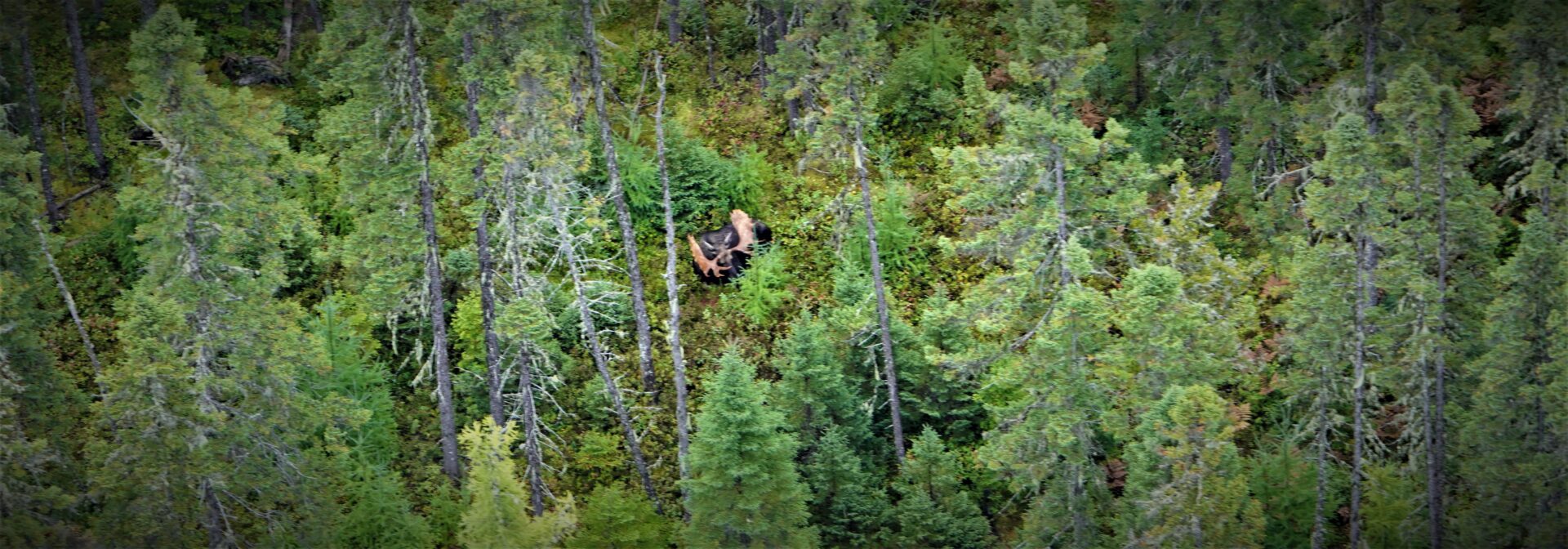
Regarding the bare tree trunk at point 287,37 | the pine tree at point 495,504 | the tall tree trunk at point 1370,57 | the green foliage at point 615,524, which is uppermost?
the bare tree trunk at point 287,37

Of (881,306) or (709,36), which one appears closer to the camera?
(881,306)

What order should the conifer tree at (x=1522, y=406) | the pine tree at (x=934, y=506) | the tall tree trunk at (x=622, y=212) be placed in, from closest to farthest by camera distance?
the conifer tree at (x=1522, y=406) → the pine tree at (x=934, y=506) → the tall tree trunk at (x=622, y=212)

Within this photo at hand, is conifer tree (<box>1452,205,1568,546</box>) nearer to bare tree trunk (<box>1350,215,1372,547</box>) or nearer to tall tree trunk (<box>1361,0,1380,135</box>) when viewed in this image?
bare tree trunk (<box>1350,215,1372,547</box>)

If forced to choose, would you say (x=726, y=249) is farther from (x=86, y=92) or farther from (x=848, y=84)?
(x=86, y=92)

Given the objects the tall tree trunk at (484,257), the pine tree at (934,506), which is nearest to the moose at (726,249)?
the tall tree trunk at (484,257)

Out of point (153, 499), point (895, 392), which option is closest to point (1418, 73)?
point (895, 392)

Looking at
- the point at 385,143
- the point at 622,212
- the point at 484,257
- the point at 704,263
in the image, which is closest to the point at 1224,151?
the point at 704,263

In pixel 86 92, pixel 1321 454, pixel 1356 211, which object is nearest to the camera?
pixel 1356 211

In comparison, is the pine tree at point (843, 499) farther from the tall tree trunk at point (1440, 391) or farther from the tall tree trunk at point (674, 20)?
the tall tree trunk at point (674, 20)
